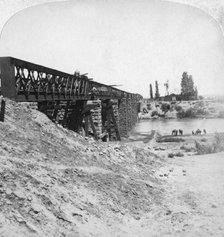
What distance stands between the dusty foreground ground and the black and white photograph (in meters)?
0.03

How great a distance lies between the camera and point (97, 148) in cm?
960

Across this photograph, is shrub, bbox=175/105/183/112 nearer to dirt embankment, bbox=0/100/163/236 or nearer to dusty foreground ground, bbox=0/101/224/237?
dusty foreground ground, bbox=0/101/224/237

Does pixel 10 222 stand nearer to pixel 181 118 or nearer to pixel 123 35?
pixel 123 35

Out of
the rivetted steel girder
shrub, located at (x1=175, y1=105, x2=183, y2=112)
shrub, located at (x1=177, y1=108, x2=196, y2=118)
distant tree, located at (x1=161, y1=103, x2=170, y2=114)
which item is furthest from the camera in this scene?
distant tree, located at (x1=161, y1=103, x2=170, y2=114)

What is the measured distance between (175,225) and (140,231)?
88 cm

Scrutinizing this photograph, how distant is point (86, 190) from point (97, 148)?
132 inches

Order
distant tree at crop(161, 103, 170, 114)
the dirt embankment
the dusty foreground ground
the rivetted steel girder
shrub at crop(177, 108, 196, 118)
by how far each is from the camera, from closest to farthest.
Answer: the dirt embankment, the dusty foreground ground, the rivetted steel girder, shrub at crop(177, 108, 196, 118), distant tree at crop(161, 103, 170, 114)

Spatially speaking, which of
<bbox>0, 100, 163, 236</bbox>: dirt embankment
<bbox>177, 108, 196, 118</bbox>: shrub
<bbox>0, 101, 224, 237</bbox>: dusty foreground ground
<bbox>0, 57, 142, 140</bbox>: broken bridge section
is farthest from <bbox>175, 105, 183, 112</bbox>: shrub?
<bbox>0, 100, 163, 236</bbox>: dirt embankment

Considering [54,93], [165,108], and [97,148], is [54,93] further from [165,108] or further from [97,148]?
[165,108]

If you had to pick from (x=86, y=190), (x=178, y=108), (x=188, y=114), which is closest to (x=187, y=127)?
(x=188, y=114)

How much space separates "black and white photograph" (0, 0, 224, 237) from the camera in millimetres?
5242

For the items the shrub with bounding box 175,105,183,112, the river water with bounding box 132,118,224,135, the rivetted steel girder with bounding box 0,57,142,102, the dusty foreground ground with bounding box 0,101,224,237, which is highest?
the rivetted steel girder with bounding box 0,57,142,102

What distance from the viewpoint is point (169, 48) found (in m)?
10.3

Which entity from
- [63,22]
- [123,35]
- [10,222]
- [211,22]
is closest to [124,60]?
[123,35]
